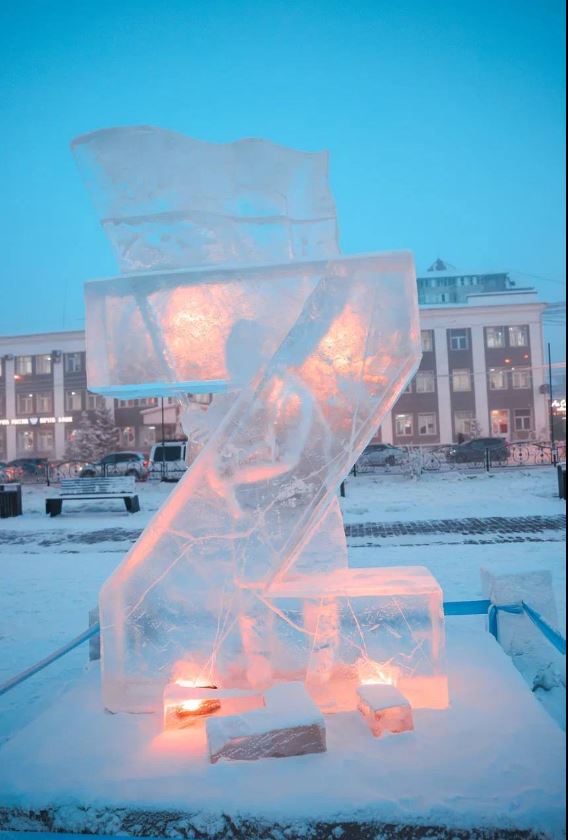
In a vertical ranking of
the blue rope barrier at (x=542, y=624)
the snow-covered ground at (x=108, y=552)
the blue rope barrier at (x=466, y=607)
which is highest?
the blue rope barrier at (x=542, y=624)

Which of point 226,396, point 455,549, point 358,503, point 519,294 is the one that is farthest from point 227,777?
point 519,294

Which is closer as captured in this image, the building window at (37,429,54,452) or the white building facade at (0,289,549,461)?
the white building facade at (0,289,549,461)

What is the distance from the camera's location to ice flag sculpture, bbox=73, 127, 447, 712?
12.0 ft

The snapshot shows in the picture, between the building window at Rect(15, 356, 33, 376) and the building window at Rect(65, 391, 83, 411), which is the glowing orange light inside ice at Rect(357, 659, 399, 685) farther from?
the building window at Rect(15, 356, 33, 376)

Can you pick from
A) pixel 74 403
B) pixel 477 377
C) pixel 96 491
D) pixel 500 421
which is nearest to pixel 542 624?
pixel 96 491

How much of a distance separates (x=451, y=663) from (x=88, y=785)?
7.78ft

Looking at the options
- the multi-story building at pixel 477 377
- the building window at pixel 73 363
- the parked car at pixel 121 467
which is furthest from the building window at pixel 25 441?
the multi-story building at pixel 477 377

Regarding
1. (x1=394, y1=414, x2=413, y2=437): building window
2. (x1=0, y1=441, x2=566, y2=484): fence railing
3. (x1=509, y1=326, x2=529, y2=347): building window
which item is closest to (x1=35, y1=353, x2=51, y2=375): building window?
(x1=0, y1=441, x2=566, y2=484): fence railing

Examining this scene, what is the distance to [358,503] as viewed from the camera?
15.8 meters

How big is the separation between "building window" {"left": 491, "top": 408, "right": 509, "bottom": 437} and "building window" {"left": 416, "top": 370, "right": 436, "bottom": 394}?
12.9 ft

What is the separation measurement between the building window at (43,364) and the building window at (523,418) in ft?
95.6

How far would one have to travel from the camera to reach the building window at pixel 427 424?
3859 cm

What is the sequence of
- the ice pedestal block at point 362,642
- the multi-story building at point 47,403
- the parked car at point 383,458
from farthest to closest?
1. the multi-story building at point 47,403
2. the parked car at point 383,458
3. the ice pedestal block at point 362,642

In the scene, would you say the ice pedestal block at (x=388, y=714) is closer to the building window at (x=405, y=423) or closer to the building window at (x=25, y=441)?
the building window at (x=405, y=423)
